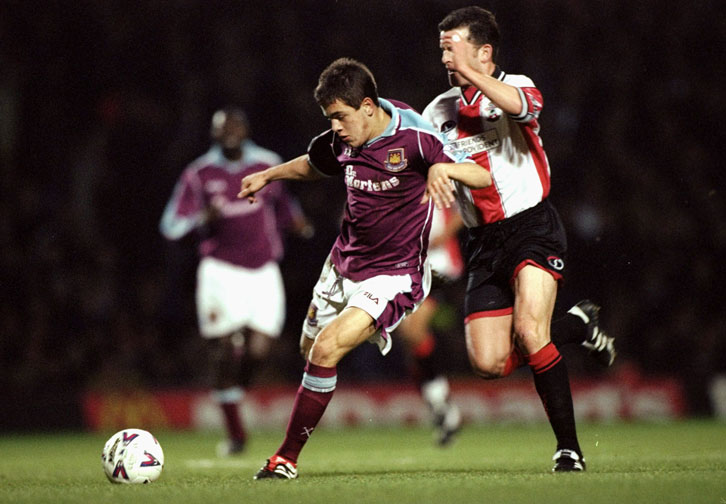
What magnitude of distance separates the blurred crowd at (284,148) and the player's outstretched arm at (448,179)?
7844 mm

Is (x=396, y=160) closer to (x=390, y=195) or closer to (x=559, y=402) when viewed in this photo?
(x=390, y=195)

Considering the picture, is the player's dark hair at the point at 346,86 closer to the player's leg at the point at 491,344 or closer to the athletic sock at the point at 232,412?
the player's leg at the point at 491,344

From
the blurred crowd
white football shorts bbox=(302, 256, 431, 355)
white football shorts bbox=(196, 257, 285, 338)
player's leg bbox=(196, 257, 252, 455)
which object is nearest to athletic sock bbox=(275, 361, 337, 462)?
white football shorts bbox=(302, 256, 431, 355)

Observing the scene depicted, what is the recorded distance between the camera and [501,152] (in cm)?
586

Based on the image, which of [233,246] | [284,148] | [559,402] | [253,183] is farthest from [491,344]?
[284,148]

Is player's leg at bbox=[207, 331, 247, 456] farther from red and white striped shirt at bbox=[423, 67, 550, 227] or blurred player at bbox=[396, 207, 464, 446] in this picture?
red and white striped shirt at bbox=[423, 67, 550, 227]

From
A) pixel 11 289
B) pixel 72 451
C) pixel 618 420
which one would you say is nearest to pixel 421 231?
pixel 72 451

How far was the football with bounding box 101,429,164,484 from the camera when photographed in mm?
5277

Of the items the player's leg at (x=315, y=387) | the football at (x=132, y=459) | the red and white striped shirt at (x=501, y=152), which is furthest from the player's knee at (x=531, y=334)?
the football at (x=132, y=459)

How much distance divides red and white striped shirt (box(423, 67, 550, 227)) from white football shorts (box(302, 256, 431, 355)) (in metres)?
0.53

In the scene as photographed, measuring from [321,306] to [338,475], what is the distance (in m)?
0.89

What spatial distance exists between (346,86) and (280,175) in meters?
0.80

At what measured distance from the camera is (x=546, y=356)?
552 cm

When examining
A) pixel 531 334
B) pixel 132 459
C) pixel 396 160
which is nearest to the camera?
pixel 132 459
